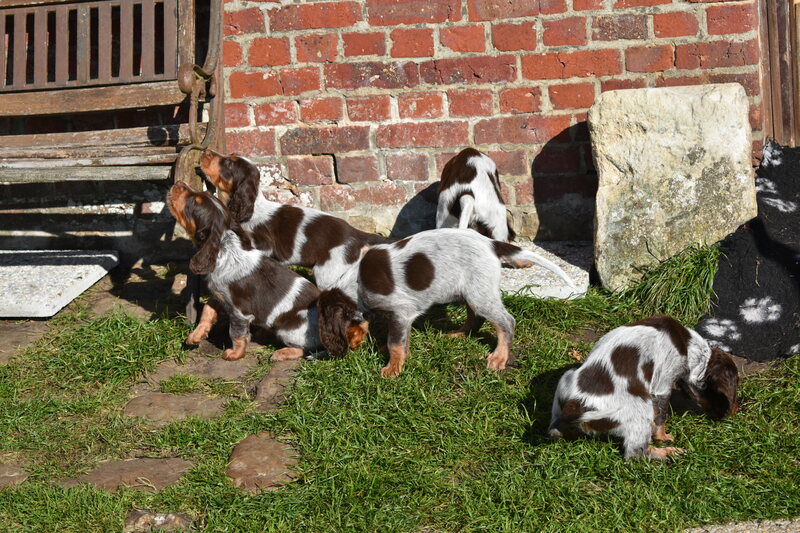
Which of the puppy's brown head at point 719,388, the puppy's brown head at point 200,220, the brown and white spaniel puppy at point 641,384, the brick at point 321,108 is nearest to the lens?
the brown and white spaniel puppy at point 641,384

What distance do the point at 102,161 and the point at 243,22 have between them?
5.13 feet

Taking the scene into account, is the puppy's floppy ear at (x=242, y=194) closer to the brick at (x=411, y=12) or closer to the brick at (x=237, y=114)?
the brick at (x=237, y=114)

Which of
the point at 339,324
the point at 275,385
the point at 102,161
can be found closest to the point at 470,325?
the point at 339,324

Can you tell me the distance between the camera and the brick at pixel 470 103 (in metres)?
6.63

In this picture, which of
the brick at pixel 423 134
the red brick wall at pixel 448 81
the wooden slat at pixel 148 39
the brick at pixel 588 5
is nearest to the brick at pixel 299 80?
the red brick wall at pixel 448 81

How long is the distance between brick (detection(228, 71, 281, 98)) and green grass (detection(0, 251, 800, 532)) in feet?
7.17

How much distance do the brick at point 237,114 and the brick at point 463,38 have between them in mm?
1564

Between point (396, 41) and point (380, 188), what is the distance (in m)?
1.10

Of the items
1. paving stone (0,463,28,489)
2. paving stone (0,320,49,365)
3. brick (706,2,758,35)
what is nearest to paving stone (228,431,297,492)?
paving stone (0,463,28,489)

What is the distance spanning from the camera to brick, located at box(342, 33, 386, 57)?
21.7 feet

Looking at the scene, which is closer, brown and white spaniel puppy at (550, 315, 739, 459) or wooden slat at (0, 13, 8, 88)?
brown and white spaniel puppy at (550, 315, 739, 459)

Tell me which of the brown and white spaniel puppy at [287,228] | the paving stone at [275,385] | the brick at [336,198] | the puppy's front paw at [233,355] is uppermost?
the brick at [336,198]

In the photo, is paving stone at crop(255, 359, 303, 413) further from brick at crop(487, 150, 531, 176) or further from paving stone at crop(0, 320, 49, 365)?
brick at crop(487, 150, 531, 176)

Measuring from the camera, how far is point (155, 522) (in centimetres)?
384
